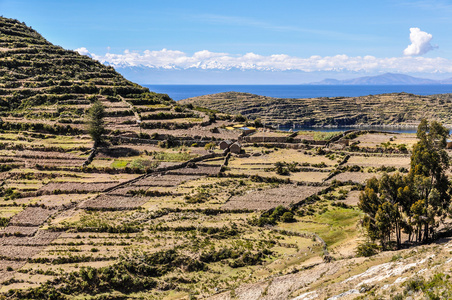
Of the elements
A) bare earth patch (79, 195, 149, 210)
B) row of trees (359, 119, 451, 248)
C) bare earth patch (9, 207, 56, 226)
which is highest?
row of trees (359, 119, 451, 248)

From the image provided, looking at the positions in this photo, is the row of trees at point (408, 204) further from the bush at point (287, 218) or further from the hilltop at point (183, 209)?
the bush at point (287, 218)

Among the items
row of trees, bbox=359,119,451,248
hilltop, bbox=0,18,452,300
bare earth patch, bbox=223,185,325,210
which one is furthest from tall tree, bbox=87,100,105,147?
row of trees, bbox=359,119,451,248

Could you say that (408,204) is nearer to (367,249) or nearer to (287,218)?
(367,249)

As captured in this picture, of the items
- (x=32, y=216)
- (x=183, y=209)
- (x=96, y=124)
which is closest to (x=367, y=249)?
(x=183, y=209)

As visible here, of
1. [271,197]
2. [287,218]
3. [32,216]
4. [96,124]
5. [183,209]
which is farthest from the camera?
[96,124]

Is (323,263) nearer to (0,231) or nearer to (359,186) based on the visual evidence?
(359,186)

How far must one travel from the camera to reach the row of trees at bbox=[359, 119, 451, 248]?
32.2 metres

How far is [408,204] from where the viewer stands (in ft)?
112

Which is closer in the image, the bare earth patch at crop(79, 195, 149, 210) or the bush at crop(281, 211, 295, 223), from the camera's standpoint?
the bush at crop(281, 211, 295, 223)

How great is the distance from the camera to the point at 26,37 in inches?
5000

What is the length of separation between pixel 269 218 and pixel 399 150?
120 ft

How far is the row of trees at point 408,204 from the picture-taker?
32.2m

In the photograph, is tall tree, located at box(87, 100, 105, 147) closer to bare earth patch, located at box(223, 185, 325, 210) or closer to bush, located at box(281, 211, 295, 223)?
bare earth patch, located at box(223, 185, 325, 210)

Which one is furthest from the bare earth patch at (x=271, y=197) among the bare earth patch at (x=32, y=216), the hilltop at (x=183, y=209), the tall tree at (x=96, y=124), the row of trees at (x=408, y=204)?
the tall tree at (x=96, y=124)
